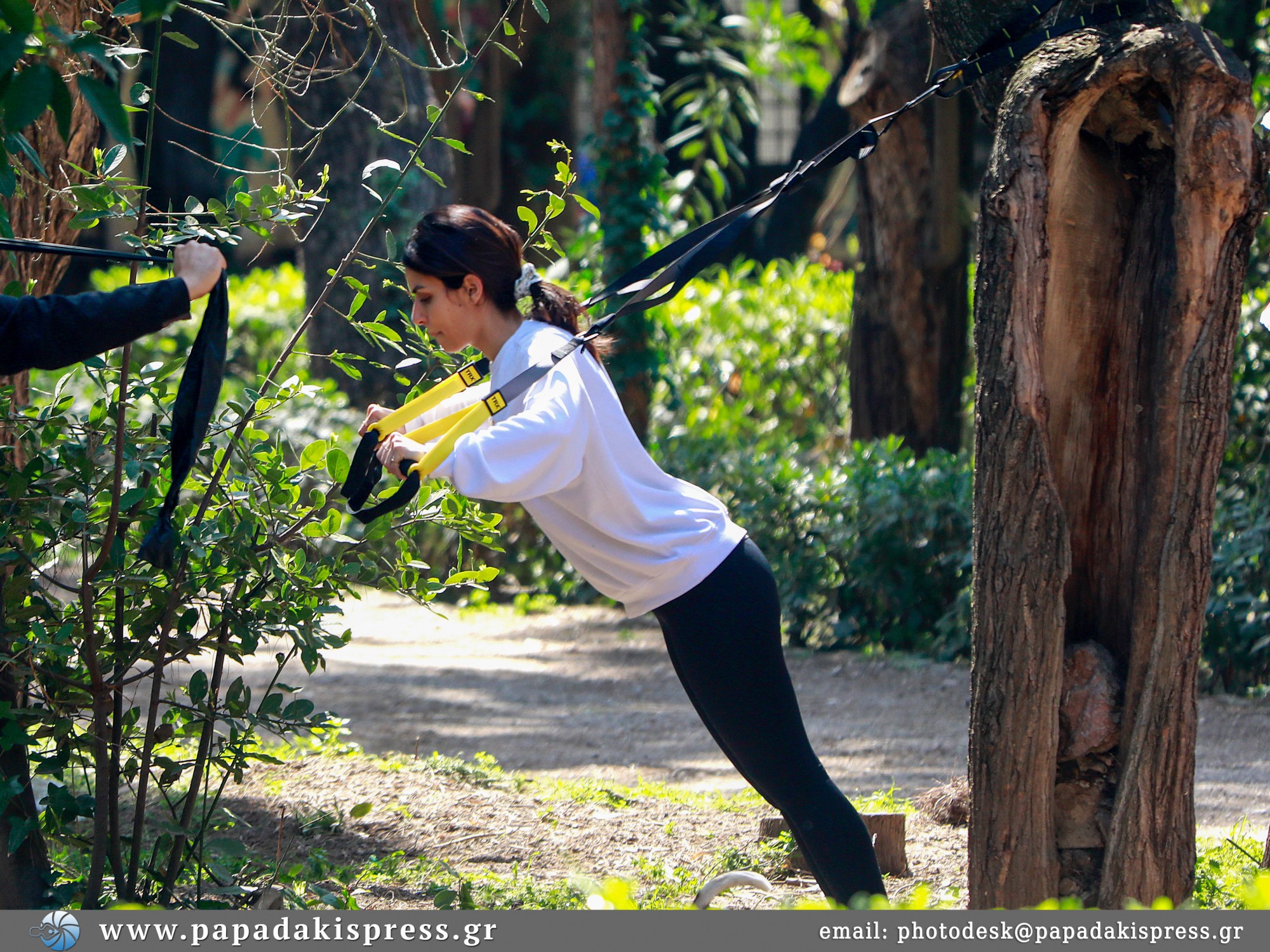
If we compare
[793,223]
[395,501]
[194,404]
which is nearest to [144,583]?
[194,404]

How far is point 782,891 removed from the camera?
3926 mm

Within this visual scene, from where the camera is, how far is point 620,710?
6812 millimetres

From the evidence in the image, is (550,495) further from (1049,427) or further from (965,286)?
Answer: (965,286)

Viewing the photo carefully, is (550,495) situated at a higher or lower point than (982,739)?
higher

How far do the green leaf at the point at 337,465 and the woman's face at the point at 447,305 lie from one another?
0.37 metres

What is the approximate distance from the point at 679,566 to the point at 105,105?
1566mm

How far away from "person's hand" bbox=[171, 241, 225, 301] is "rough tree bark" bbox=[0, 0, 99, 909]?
1.17 ft

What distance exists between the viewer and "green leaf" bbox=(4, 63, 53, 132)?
6.31 ft

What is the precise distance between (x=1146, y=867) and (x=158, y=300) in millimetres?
2518

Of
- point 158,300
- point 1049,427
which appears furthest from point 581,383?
point 1049,427

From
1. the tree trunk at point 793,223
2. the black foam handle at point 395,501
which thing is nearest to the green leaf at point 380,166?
the black foam handle at point 395,501

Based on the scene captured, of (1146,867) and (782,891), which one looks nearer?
(1146,867)

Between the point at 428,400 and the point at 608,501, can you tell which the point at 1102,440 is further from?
the point at 428,400

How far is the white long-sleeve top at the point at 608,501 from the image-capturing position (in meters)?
2.84
